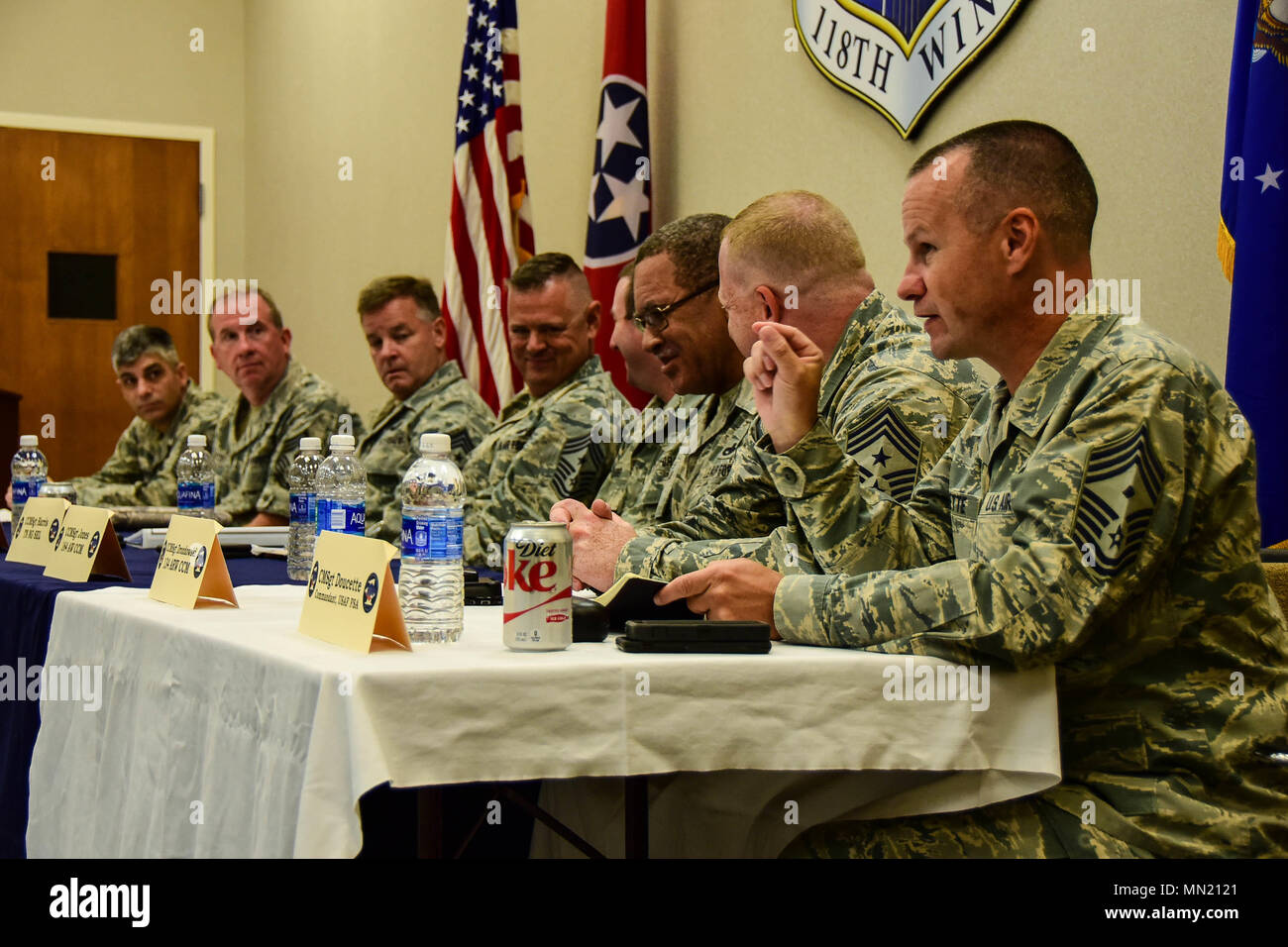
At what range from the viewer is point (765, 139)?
11.4 feet

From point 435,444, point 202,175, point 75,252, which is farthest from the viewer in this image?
point 202,175

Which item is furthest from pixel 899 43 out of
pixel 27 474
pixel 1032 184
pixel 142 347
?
pixel 142 347

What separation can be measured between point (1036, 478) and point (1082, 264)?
1.05ft

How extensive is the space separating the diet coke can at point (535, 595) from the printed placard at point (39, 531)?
125cm

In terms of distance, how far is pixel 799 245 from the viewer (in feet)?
6.54

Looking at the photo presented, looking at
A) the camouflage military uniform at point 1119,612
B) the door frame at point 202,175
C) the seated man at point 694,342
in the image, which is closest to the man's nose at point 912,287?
the camouflage military uniform at point 1119,612

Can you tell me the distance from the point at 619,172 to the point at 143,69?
4.67 meters

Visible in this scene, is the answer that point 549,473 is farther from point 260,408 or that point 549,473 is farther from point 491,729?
point 491,729

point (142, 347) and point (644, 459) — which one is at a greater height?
point (142, 347)

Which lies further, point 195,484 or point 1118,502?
point 195,484

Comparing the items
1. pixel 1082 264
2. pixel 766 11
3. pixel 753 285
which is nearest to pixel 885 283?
pixel 766 11

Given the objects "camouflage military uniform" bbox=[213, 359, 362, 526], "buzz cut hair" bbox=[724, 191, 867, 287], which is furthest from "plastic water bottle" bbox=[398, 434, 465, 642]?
"camouflage military uniform" bbox=[213, 359, 362, 526]

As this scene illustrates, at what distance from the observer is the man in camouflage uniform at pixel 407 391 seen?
3.53 m
